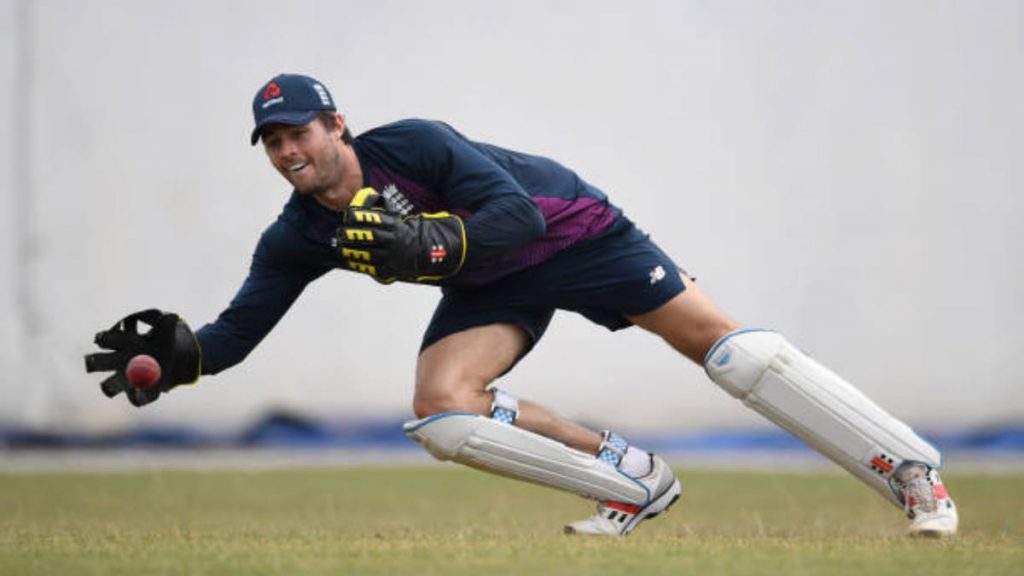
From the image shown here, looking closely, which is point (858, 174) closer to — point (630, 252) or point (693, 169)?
point (693, 169)

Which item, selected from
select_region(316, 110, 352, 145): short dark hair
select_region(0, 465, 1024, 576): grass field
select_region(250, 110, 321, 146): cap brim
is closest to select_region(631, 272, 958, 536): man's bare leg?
select_region(0, 465, 1024, 576): grass field

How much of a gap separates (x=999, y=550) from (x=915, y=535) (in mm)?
433

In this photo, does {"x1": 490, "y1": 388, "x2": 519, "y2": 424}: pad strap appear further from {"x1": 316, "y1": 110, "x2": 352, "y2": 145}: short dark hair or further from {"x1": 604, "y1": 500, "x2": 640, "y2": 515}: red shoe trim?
{"x1": 316, "y1": 110, "x2": 352, "y2": 145}: short dark hair

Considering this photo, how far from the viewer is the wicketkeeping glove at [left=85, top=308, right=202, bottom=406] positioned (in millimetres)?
4145

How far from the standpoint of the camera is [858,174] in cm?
774

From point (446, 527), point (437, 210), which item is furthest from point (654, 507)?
point (437, 210)

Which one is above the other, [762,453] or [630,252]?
[630,252]

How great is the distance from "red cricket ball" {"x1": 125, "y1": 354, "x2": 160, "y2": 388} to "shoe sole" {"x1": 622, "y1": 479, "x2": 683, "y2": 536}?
126cm

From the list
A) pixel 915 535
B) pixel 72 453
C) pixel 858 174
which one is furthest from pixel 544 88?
pixel 915 535

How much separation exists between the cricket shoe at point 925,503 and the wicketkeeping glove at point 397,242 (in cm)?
123

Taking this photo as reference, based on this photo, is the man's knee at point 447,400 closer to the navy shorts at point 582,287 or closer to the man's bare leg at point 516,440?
the man's bare leg at point 516,440

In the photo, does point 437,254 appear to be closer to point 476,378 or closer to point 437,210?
point 437,210

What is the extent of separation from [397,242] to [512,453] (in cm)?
65

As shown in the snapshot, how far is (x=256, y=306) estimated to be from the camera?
13.9 feet
